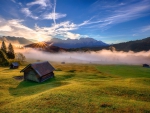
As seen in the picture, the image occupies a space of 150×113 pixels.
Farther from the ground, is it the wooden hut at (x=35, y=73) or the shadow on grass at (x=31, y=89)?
the wooden hut at (x=35, y=73)

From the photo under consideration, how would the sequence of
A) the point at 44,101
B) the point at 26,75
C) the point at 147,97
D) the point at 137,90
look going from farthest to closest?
the point at 26,75, the point at 137,90, the point at 147,97, the point at 44,101

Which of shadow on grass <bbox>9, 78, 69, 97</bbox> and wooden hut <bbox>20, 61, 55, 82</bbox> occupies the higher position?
wooden hut <bbox>20, 61, 55, 82</bbox>

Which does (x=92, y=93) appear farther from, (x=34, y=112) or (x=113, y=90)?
(x=34, y=112)

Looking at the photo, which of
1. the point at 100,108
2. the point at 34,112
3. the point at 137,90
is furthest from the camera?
the point at 137,90

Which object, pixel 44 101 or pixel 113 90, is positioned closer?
pixel 44 101

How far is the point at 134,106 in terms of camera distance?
1853 centimetres

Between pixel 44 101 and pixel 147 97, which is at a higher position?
pixel 44 101

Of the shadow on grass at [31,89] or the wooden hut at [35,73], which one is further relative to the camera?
the wooden hut at [35,73]

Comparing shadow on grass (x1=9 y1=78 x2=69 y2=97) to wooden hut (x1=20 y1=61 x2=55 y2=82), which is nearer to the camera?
shadow on grass (x1=9 y1=78 x2=69 y2=97)

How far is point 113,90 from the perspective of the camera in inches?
1054

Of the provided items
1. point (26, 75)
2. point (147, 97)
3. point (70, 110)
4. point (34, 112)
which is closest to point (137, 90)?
point (147, 97)

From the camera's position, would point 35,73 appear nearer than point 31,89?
No

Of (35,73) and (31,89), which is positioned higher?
(35,73)

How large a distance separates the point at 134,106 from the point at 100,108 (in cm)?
556
